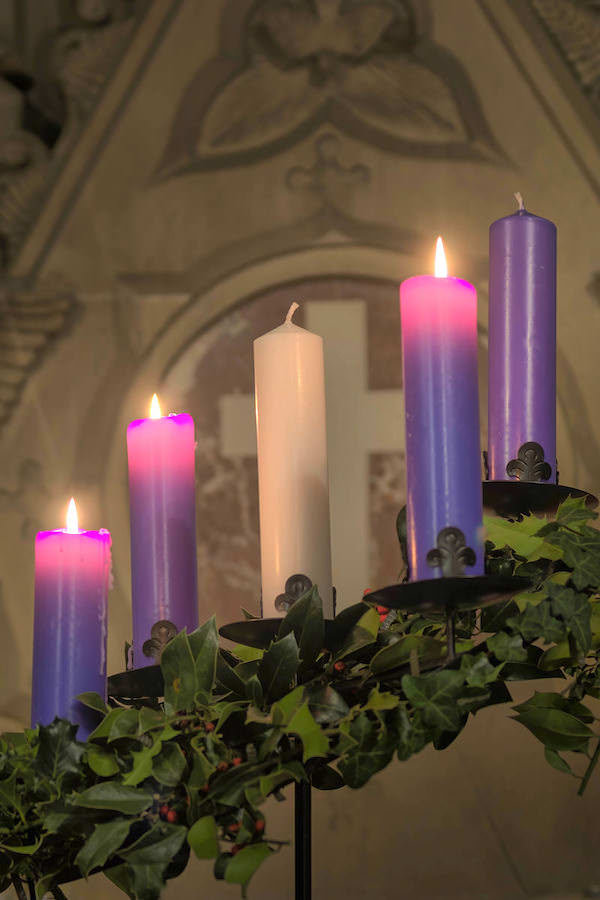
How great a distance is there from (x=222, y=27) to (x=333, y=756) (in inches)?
53.8

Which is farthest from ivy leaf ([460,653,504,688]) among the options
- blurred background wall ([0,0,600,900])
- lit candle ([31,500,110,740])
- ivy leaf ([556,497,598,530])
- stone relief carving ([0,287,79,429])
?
stone relief carving ([0,287,79,429])

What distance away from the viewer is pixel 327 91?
1.61 metres

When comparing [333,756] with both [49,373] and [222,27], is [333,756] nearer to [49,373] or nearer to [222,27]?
[49,373]

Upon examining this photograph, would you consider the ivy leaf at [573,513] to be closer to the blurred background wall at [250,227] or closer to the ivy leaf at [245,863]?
the ivy leaf at [245,863]

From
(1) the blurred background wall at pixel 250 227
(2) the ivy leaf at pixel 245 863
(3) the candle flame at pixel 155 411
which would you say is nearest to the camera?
(2) the ivy leaf at pixel 245 863

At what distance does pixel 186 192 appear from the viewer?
5.25 feet

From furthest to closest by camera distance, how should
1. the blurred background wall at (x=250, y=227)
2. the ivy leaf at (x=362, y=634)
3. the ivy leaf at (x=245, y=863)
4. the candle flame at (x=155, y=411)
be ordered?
the blurred background wall at (x=250, y=227), the candle flame at (x=155, y=411), the ivy leaf at (x=362, y=634), the ivy leaf at (x=245, y=863)

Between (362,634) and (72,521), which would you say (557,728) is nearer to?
(362,634)

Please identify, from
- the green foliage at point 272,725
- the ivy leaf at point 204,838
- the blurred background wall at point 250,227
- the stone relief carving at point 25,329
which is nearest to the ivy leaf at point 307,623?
the green foliage at point 272,725

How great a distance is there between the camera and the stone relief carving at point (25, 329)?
5.15 feet

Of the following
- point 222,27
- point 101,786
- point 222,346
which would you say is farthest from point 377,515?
point 101,786

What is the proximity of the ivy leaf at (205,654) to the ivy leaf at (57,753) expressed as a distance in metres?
0.08

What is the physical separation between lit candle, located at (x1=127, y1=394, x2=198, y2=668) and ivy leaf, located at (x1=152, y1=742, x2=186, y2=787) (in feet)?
0.41

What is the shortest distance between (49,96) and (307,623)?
131 cm
